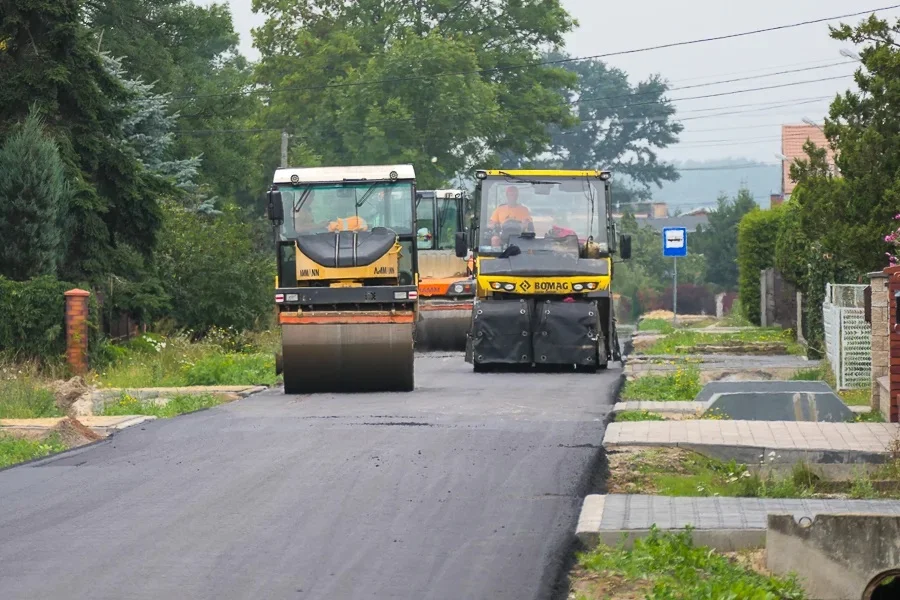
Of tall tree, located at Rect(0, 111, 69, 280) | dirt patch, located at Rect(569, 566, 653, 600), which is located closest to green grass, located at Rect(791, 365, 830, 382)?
tall tree, located at Rect(0, 111, 69, 280)

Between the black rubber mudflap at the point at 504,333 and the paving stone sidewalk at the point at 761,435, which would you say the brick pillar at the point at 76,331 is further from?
the paving stone sidewalk at the point at 761,435

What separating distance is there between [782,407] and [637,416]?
4.77ft

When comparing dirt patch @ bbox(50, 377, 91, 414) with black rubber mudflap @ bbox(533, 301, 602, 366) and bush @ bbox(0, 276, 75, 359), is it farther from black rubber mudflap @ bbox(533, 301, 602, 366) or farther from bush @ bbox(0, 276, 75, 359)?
black rubber mudflap @ bbox(533, 301, 602, 366)

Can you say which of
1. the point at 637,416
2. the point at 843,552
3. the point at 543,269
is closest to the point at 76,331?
the point at 543,269

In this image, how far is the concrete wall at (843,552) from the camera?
799 centimetres

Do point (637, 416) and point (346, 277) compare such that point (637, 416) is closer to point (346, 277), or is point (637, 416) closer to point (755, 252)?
point (346, 277)

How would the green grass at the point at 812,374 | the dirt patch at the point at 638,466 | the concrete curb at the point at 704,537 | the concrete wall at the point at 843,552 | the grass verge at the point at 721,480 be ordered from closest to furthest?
the concrete wall at the point at 843,552
the concrete curb at the point at 704,537
the grass verge at the point at 721,480
the dirt patch at the point at 638,466
the green grass at the point at 812,374

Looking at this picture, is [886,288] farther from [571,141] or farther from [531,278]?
[571,141]

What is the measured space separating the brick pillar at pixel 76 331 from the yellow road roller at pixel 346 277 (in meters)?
4.77

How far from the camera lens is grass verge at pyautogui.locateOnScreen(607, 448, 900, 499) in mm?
10867

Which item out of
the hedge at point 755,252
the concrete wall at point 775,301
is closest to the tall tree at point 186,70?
the hedge at point 755,252

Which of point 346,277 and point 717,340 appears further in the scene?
point 717,340

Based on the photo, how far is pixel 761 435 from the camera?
13398 mm

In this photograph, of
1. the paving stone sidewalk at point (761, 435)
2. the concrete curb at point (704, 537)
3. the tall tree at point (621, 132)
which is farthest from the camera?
the tall tree at point (621, 132)
